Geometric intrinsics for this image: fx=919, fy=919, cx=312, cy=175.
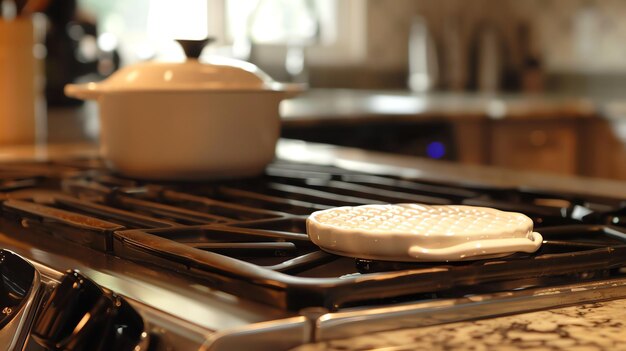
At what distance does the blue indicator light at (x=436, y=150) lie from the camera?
2594mm

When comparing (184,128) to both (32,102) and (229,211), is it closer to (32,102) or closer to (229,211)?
(229,211)

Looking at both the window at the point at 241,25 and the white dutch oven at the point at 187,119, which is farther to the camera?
the window at the point at 241,25

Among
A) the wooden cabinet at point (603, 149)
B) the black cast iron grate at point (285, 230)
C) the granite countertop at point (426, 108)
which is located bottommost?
the wooden cabinet at point (603, 149)

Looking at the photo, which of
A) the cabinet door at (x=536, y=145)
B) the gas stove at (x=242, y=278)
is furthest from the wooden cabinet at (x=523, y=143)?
the gas stove at (x=242, y=278)

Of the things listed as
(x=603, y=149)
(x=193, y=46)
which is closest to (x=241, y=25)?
(x=603, y=149)

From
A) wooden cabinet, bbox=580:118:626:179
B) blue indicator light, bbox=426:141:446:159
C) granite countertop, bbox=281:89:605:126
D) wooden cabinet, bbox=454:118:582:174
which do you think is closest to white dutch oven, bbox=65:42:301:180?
granite countertop, bbox=281:89:605:126

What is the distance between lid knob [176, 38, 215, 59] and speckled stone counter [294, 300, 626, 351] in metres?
0.66

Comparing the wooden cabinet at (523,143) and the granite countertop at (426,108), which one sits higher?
the granite countertop at (426,108)

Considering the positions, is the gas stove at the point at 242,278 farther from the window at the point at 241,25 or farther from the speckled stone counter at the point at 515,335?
the window at the point at 241,25

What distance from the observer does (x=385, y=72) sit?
3920mm

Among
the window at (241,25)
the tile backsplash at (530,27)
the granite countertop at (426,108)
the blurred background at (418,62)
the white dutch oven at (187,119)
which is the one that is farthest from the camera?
the tile backsplash at (530,27)

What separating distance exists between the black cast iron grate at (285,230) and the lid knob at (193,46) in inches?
6.2

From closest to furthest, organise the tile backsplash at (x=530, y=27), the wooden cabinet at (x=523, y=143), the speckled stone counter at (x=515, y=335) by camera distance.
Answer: the speckled stone counter at (x=515, y=335), the wooden cabinet at (x=523, y=143), the tile backsplash at (x=530, y=27)

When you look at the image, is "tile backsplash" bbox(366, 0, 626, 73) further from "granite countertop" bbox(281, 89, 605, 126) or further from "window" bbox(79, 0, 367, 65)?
"granite countertop" bbox(281, 89, 605, 126)
